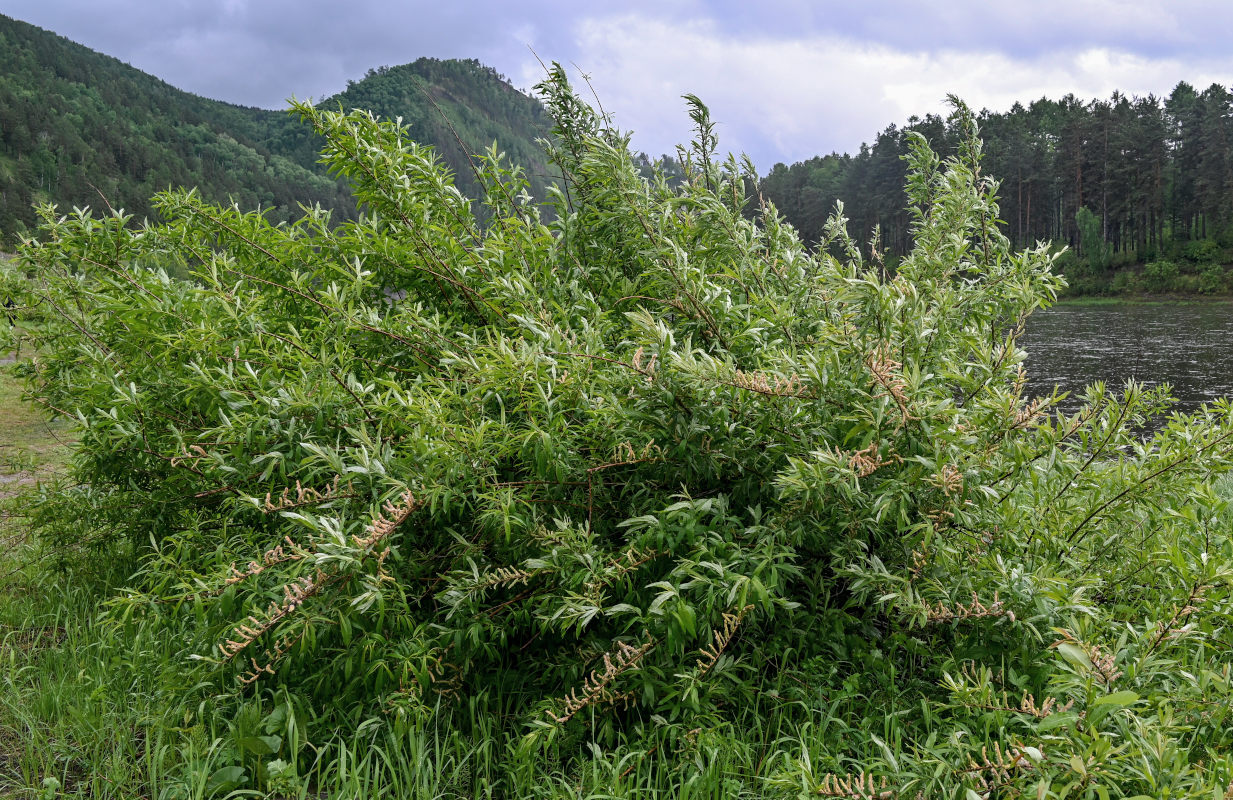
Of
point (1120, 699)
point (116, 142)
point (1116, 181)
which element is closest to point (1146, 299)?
point (1116, 181)

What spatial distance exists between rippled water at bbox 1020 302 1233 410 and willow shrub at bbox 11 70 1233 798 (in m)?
7.14

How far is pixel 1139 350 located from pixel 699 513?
28.0 meters

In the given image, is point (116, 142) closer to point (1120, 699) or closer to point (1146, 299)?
point (1146, 299)

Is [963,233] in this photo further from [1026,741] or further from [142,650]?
[142,650]

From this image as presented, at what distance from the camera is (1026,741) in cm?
203

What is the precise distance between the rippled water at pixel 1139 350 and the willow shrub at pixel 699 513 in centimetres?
714

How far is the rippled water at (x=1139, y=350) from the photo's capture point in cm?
1772

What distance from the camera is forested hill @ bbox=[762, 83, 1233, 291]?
5538 centimetres

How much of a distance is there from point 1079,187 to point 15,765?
2937 inches

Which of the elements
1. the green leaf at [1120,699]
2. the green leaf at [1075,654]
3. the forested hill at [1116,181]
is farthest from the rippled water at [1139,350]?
the forested hill at [1116,181]

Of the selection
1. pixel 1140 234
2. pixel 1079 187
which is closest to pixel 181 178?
pixel 1079 187

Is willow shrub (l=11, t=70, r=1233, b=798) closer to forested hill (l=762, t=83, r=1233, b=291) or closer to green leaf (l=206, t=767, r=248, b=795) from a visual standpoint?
green leaf (l=206, t=767, r=248, b=795)

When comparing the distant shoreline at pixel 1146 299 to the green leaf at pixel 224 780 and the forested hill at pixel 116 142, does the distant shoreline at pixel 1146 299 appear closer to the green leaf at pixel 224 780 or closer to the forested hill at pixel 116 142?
the forested hill at pixel 116 142

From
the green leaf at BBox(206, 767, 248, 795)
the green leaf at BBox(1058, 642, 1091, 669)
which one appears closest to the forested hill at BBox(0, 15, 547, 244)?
the green leaf at BBox(206, 767, 248, 795)
